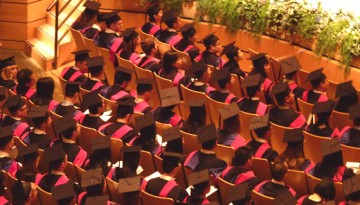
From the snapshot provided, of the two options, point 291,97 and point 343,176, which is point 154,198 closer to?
point 343,176

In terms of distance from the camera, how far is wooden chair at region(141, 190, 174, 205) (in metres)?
6.06

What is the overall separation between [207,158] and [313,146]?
125cm

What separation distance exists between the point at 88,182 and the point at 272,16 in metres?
4.76

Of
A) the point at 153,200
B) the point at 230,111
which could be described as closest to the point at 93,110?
the point at 230,111

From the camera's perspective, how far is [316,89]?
8.64 meters

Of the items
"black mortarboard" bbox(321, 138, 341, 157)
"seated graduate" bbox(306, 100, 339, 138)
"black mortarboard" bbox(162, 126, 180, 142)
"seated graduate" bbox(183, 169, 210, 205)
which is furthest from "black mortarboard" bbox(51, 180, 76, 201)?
"seated graduate" bbox(306, 100, 339, 138)

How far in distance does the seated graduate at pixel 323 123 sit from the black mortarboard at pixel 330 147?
2.13 feet

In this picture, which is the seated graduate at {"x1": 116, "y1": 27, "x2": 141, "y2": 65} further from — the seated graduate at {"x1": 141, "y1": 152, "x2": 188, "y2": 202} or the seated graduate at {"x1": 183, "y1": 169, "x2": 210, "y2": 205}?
the seated graduate at {"x1": 183, "y1": 169, "x2": 210, "y2": 205}

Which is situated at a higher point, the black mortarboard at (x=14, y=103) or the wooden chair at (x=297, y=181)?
the wooden chair at (x=297, y=181)

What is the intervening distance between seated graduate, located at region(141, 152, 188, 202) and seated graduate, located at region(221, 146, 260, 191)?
42cm

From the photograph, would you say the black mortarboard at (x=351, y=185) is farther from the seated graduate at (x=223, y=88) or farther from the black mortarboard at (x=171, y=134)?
the seated graduate at (x=223, y=88)

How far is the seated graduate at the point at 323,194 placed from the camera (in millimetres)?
Result: 6035

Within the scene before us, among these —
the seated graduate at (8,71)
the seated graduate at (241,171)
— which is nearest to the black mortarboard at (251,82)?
the seated graduate at (241,171)

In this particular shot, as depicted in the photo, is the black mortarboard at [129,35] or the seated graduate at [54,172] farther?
the black mortarboard at [129,35]
